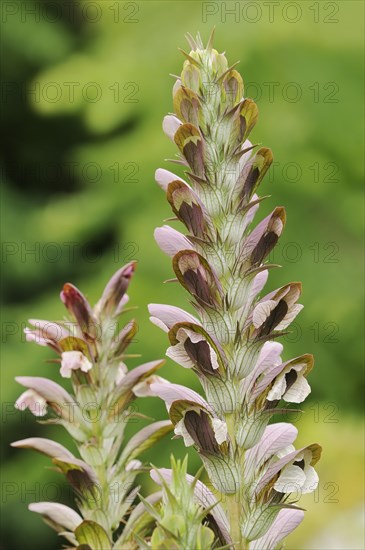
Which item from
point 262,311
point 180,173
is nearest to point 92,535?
point 262,311

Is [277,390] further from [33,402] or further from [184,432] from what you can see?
[33,402]

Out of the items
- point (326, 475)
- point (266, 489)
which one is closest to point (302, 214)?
point (326, 475)

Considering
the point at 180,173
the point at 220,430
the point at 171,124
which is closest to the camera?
the point at 220,430

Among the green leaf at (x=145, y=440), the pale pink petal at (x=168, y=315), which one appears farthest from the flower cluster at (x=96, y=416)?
the pale pink petal at (x=168, y=315)

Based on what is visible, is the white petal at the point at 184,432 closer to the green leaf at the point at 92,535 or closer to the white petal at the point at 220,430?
the white petal at the point at 220,430

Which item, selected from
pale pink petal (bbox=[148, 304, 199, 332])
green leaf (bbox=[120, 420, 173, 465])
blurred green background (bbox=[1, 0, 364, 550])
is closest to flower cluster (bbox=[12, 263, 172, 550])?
green leaf (bbox=[120, 420, 173, 465])

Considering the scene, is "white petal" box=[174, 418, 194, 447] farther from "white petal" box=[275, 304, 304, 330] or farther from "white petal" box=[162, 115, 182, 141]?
"white petal" box=[162, 115, 182, 141]
